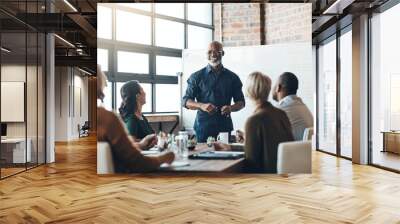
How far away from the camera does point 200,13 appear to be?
5.69m

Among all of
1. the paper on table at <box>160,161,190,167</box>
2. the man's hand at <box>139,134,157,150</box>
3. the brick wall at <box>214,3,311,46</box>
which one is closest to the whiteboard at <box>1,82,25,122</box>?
the man's hand at <box>139,134,157,150</box>

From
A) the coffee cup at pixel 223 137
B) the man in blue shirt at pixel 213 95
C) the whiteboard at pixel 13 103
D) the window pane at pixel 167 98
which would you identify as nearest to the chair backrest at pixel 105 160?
the window pane at pixel 167 98

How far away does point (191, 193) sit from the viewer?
15.7 feet

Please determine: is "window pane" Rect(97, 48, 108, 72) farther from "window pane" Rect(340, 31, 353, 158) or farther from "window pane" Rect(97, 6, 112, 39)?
"window pane" Rect(340, 31, 353, 158)

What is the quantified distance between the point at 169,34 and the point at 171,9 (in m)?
0.39

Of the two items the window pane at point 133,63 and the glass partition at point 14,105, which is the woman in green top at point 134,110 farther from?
the glass partition at point 14,105

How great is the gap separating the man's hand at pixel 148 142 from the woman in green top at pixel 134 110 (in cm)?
5

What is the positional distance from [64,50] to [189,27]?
7.50m

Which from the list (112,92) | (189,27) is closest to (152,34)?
(189,27)

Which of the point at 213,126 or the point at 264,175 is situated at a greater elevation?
the point at 213,126

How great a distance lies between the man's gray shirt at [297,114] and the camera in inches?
216

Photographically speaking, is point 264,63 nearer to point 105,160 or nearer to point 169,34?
point 169,34

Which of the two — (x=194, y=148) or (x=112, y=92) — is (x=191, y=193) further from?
(x=112, y=92)

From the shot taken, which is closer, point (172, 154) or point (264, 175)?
point (172, 154)
